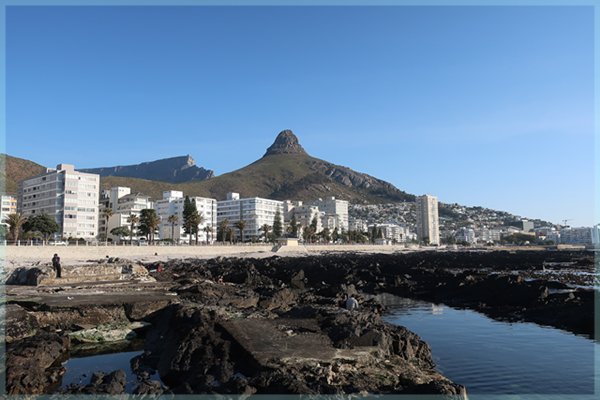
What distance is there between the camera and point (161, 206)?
497 feet

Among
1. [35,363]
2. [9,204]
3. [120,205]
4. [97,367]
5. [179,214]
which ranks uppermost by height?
[9,204]

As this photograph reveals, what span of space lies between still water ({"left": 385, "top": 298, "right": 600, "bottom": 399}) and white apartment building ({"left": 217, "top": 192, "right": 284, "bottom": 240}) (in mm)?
139506

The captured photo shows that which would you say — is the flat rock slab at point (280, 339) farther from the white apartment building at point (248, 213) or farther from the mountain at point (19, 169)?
the mountain at point (19, 169)

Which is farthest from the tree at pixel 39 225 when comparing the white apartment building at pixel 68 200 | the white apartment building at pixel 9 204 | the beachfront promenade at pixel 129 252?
the white apartment building at pixel 9 204

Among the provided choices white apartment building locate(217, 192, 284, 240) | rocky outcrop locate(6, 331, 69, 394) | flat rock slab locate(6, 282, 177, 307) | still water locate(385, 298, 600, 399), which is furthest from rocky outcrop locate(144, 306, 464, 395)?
white apartment building locate(217, 192, 284, 240)

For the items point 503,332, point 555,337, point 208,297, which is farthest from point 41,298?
point 555,337

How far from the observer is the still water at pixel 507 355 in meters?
11.6

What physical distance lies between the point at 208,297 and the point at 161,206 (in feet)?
449

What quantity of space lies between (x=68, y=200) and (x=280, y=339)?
110882 millimetres

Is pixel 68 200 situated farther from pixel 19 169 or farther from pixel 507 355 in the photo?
pixel 507 355

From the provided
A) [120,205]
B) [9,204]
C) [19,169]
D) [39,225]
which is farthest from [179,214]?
[19,169]

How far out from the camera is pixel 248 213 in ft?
538

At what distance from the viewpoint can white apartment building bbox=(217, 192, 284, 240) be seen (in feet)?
534

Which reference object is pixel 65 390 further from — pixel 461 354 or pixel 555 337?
pixel 555 337
